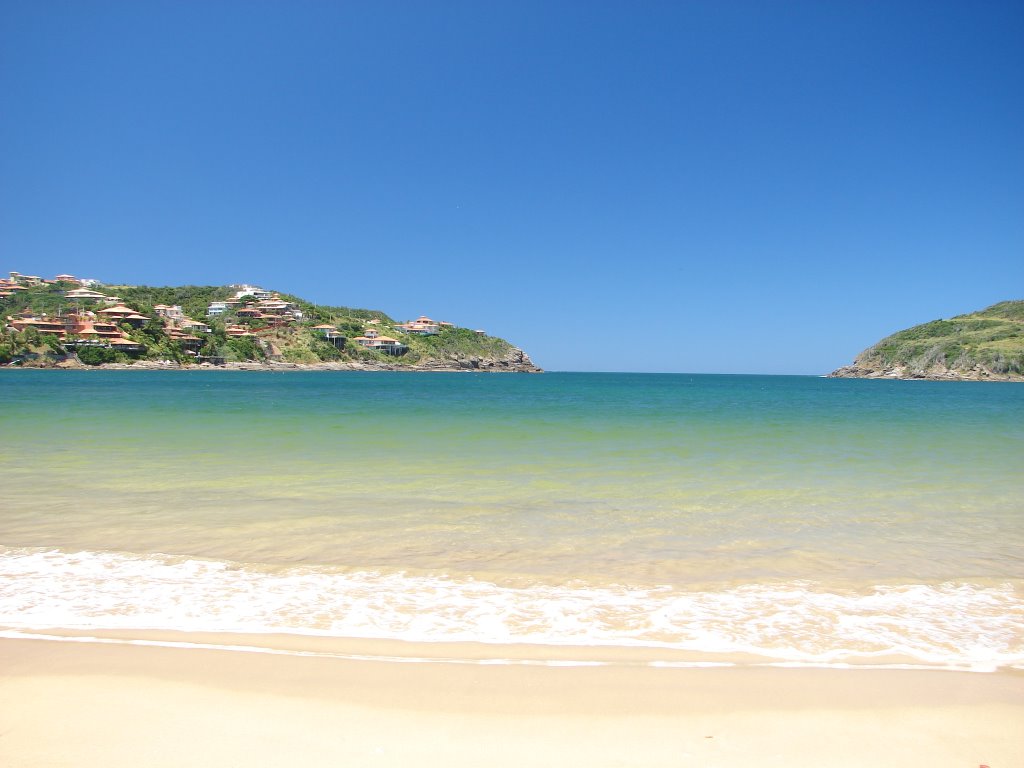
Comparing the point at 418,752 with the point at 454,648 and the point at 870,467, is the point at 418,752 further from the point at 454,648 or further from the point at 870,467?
the point at 870,467

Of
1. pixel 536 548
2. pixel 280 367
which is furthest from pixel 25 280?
pixel 536 548

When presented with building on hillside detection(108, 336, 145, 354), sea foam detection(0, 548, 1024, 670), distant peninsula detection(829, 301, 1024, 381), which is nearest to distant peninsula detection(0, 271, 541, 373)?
building on hillside detection(108, 336, 145, 354)

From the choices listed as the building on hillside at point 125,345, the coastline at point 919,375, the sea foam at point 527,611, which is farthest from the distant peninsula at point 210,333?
the sea foam at point 527,611

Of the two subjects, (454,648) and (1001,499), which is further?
(1001,499)

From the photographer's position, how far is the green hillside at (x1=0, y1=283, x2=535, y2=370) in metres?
103

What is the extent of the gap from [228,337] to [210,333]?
4066 millimetres

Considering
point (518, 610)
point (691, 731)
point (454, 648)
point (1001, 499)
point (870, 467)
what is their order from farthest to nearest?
1. point (870, 467)
2. point (1001, 499)
3. point (518, 610)
4. point (454, 648)
5. point (691, 731)

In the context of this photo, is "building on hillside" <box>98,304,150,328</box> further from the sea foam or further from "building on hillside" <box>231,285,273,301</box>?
the sea foam

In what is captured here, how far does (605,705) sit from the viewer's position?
135 inches

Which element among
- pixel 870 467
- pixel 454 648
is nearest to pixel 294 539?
pixel 454 648

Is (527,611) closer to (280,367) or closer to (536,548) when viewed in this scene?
(536,548)

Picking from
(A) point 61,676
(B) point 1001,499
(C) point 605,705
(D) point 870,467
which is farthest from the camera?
(D) point 870,467

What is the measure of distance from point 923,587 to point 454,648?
492cm

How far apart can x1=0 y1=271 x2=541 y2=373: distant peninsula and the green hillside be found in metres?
0.24
